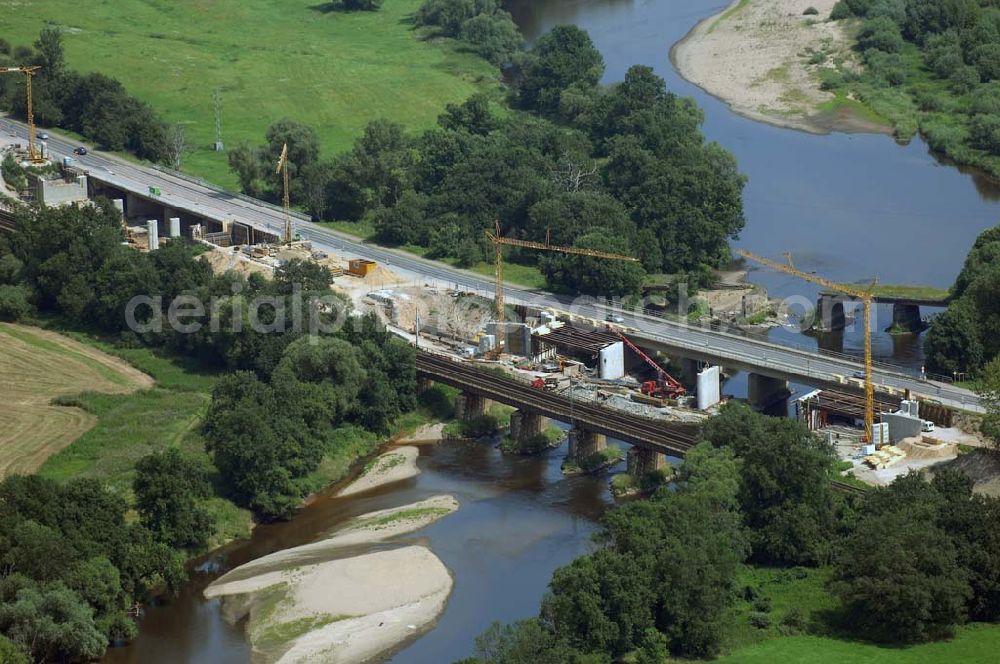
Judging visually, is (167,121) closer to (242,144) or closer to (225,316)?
(242,144)

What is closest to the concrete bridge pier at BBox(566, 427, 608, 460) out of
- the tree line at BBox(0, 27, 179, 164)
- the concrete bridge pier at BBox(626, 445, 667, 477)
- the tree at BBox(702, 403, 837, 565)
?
the concrete bridge pier at BBox(626, 445, 667, 477)

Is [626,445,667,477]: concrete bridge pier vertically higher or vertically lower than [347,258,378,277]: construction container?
lower

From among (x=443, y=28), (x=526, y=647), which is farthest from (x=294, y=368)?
(x=443, y=28)

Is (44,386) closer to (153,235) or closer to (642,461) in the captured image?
(153,235)

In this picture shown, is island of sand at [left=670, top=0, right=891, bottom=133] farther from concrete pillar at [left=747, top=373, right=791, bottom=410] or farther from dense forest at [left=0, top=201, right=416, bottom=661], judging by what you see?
dense forest at [left=0, top=201, right=416, bottom=661]

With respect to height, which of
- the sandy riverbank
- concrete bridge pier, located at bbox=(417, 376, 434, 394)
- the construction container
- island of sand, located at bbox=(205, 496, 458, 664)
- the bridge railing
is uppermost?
the bridge railing

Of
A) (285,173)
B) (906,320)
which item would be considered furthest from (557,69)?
(906,320)
